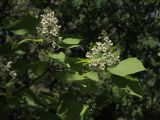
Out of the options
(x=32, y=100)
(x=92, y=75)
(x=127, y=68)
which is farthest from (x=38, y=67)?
(x=127, y=68)

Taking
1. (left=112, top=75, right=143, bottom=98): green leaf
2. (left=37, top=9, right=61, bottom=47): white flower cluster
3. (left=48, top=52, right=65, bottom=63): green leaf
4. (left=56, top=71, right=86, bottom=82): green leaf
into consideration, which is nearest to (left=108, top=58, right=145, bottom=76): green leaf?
(left=112, top=75, right=143, bottom=98): green leaf

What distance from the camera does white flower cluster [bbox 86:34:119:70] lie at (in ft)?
8.39

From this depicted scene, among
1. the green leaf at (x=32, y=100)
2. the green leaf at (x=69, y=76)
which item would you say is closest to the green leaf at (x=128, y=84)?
the green leaf at (x=69, y=76)

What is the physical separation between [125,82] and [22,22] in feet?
2.66

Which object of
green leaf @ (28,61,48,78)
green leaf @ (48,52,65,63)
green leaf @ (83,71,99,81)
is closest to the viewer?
green leaf @ (83,71,99,81)

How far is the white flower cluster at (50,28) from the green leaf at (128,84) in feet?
1.50

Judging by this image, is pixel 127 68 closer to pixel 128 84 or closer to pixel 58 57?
pixel 128 84

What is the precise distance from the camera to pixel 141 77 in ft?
27.1

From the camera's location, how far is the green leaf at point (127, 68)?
8.35ft

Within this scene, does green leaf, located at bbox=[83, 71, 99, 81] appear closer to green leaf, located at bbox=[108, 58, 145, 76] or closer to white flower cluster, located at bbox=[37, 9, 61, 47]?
green leaf, located at bbox=[108, 58, 145, 76]

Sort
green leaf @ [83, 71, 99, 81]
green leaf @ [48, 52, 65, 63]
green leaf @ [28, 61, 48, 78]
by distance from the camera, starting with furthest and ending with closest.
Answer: green leaf @ [28, 61, 48, 78] < green leaf @ [48, 52, 65, 63] < green leaf @ [83, 71, 99, 81]

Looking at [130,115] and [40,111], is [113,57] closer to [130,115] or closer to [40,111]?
[40,111]

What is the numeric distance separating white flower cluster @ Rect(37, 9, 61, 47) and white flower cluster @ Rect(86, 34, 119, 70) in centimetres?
25

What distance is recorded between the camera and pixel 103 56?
8.46 ft
